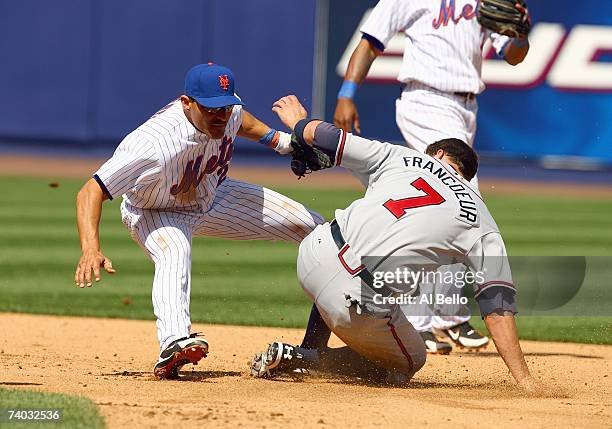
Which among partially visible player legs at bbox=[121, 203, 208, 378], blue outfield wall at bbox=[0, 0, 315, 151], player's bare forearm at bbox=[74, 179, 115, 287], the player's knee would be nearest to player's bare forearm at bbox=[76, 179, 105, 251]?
player's bare forearm at bbox=[74, 179, 115, 287]

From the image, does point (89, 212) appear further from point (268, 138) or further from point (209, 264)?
point (209, 264)

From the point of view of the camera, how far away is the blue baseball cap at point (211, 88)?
487cm

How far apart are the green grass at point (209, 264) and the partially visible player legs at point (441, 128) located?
0.89m

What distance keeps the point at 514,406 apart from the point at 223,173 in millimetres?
1899

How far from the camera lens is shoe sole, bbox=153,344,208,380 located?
468 cm

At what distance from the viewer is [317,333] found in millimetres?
5070

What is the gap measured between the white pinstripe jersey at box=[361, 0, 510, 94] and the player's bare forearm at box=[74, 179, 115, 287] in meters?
2.21

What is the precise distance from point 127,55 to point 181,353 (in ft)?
38.7

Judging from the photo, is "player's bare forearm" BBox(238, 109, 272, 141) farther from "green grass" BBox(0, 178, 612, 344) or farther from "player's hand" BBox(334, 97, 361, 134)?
"green grass" BBox(0, 178, 612, 344)

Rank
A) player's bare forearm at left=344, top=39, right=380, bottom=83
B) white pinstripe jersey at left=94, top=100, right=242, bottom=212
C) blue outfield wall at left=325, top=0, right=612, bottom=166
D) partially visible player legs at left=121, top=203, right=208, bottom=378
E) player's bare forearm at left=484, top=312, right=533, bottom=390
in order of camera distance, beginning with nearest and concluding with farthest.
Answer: player's bare forearm at left=484, top=312, right=533, bottom=390, partially visible player legs at left=121, top=203, right=208, bottom=378, white pinstripe jersey at left=94, top=100, right=242, bottom=212, player's bare forearm at left=344, top=39, right=380, bottom=83, blue outfield wall at left=325, top=0, right=612, bottom=166

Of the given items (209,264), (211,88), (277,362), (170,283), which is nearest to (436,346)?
(277,362)

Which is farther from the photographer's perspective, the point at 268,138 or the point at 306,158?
the point at 268,138

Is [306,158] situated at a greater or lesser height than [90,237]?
greater

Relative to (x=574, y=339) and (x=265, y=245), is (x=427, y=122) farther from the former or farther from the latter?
(x=265, y=245)
